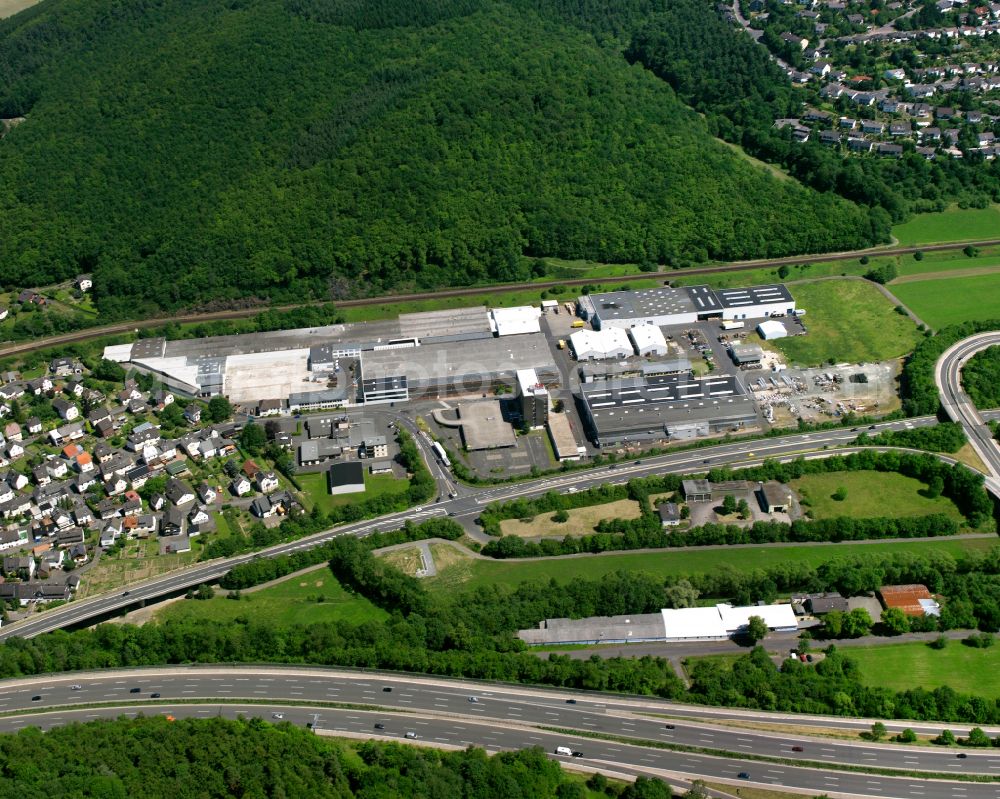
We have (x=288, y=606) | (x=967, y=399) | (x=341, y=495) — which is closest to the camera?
(x=288, y=606)

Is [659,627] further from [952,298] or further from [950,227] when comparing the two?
[950,227]

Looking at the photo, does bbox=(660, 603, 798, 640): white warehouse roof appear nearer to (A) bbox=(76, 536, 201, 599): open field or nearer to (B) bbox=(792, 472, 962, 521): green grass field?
(B) bbox=(792, 472, 962, 521): green grass field

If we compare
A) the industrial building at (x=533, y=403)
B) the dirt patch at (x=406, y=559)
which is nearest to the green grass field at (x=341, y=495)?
the dirt patch at (x=406, y=559)

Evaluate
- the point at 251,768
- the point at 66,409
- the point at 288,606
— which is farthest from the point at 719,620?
the point at 66,409

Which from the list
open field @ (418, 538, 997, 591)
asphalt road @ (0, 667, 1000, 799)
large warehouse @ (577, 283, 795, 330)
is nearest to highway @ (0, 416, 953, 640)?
open field @ (418, 538, 997, 591)

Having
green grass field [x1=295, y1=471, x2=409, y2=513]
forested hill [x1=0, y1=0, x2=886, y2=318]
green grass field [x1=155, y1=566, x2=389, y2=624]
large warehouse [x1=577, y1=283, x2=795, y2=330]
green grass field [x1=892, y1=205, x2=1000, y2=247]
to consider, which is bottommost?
green grass field [x1=155, y1=566, x2=389, y2=624]

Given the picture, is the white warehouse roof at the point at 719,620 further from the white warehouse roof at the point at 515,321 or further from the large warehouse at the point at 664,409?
the white warehouse roof at the point at 515,321
